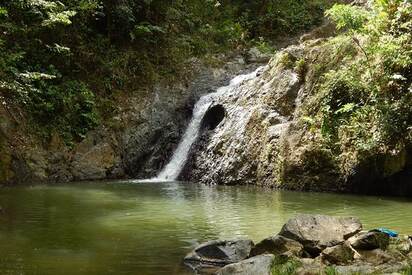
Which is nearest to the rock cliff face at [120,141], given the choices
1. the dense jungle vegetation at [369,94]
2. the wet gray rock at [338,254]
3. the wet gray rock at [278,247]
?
the dense jungle vegetation at [369,94]

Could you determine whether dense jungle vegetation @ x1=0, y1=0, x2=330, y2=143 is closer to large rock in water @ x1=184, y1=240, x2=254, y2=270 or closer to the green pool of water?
the green pool of water

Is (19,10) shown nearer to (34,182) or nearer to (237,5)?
(34,182)

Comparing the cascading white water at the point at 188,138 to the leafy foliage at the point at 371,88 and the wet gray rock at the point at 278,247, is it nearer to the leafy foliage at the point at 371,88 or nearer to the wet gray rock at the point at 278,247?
the leafy foliage at the point at 371,88

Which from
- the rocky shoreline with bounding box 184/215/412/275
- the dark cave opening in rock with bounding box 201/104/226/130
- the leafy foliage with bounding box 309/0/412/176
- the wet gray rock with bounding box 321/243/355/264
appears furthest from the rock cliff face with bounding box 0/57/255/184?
the wet gray rock with bounding box 321/243/355/264

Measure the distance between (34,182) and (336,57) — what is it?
9803 mm

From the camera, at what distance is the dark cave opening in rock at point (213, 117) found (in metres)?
18.6

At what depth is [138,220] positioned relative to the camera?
915cm

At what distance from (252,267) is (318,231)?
140cm

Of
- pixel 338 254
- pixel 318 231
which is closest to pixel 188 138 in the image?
pixel 318 231

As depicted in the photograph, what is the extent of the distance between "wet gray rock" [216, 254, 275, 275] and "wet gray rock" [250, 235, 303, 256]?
0.55 meters

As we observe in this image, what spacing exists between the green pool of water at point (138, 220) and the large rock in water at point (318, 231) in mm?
1108

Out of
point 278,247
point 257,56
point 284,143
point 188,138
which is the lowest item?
point 278,247

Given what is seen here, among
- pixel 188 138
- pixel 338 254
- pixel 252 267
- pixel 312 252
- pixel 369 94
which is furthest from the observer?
pixel 188 138

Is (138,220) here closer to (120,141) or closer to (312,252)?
(312,252)
